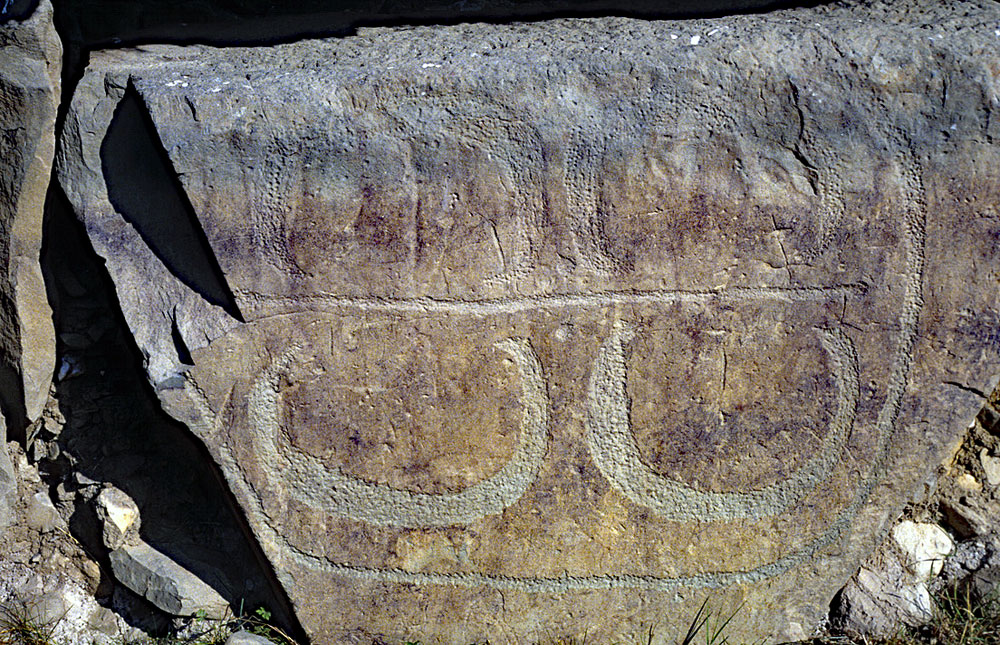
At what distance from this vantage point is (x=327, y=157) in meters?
1.76

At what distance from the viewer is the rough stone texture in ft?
5.89

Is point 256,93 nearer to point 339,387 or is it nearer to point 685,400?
point 339,387

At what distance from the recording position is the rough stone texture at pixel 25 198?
5.89 feet

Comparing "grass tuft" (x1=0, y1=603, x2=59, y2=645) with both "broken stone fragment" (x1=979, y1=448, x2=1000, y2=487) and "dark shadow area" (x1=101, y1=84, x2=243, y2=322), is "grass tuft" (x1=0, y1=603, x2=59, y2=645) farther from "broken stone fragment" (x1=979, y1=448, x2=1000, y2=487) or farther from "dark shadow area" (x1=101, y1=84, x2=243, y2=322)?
"broken stone fragment" (x1=979, y1=448, x2=1000, y2=487)

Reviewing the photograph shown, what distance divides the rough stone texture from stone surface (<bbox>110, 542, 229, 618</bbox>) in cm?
38

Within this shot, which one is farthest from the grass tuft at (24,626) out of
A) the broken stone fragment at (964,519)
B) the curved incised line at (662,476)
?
the broken stone fragment at (964,519)

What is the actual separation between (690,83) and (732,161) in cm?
17

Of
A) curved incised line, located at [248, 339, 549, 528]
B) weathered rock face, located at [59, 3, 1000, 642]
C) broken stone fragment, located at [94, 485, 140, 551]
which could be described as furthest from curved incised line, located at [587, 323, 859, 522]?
broken stone fragment, located at [94, 485, 140, 551]

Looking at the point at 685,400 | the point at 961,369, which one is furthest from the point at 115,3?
the point at 961,369

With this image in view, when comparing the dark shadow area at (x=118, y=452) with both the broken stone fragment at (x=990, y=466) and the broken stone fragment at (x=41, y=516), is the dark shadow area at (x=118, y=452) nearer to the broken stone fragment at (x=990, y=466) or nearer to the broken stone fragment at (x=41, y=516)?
the broken stone fragment at (x=41, y=516)

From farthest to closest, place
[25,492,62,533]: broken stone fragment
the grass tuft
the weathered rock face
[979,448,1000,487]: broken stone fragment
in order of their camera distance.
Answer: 1. [979,448,1000,487]: broken stone fragment
2. [25,492,62,533]: broken stone fragment
3. the grass tuft
4. the weathered rock face

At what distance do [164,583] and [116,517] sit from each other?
18cm

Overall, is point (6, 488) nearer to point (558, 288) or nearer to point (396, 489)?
point (396, 489)

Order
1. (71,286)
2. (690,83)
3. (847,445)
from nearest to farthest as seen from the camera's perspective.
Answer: (690,83), (847,445), (71,286)
